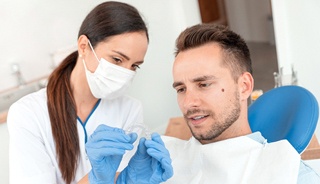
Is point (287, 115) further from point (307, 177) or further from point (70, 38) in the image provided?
point (70, 38)

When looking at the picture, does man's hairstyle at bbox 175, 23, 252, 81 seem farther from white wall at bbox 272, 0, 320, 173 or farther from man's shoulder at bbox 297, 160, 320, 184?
white wall at bbox 272, 0, 320, 173

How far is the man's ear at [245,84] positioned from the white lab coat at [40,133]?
0.42 metres

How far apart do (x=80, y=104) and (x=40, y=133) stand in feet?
0.62

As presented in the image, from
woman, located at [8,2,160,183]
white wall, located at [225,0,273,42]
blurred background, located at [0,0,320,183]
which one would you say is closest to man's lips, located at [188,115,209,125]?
woman, located at [8,2,160,183]

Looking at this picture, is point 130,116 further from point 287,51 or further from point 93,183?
point 287,51

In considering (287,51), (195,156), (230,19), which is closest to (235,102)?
(195,156)

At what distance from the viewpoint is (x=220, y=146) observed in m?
1.21

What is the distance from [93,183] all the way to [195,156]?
1.20 feet

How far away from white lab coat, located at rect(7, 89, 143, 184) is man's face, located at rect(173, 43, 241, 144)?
0.33 m

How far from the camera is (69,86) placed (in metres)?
1.40

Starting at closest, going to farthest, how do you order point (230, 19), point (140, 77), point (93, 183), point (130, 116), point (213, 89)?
point (93, 183) < point (213, 89) < point (130, 116) < point (140, 77) < point (230, 19)

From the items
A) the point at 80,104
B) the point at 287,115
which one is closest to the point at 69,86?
the point at 80,104

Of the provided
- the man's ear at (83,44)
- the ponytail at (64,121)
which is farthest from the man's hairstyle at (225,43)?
the ponytail at (64,121)

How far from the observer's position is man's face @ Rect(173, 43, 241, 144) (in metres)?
1.18
